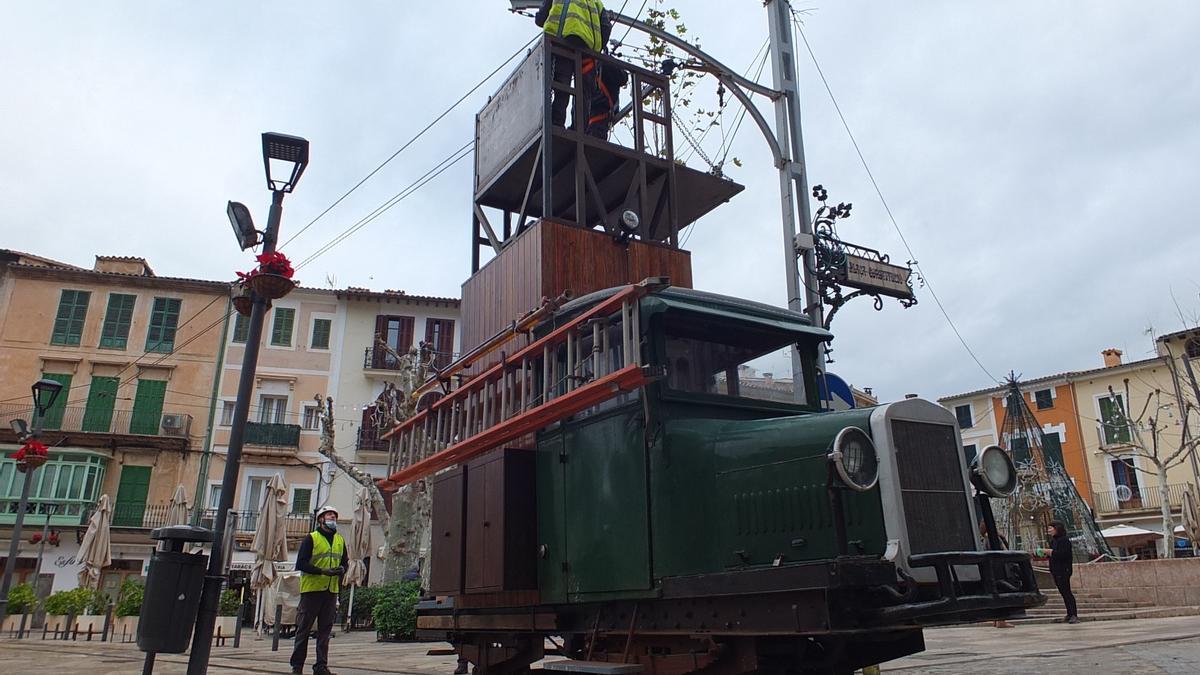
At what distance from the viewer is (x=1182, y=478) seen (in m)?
36.8

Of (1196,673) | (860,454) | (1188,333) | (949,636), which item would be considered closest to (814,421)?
(860,454)

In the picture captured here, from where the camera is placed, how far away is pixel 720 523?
17.1ft

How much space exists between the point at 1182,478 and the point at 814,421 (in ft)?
134

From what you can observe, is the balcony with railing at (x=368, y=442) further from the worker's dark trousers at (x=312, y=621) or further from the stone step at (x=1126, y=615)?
the worker's dark trousers at (x=312, y=621)

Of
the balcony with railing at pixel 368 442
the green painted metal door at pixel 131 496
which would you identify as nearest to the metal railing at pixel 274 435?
the balcony with railing at pixel 368 442

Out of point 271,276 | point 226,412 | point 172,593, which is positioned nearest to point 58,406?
point 226,412

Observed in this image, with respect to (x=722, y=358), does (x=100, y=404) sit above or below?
above

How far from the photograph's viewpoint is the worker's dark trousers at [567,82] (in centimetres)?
915

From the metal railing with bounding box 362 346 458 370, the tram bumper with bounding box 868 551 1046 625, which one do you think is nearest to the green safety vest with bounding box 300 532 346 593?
the tram bumper with bounding box 868 551 1046 625

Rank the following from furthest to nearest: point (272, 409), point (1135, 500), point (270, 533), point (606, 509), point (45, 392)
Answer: point (1135, 500) → point (272, 409) → point (270, 533) → point (45, 392) → point (606, 509)

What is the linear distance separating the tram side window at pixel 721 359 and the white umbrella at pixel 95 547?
20264 millimetres

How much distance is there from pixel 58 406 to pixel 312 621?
29.4 m

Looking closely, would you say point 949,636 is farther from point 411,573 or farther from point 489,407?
point 411,573

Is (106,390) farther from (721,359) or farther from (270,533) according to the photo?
(721,359)
